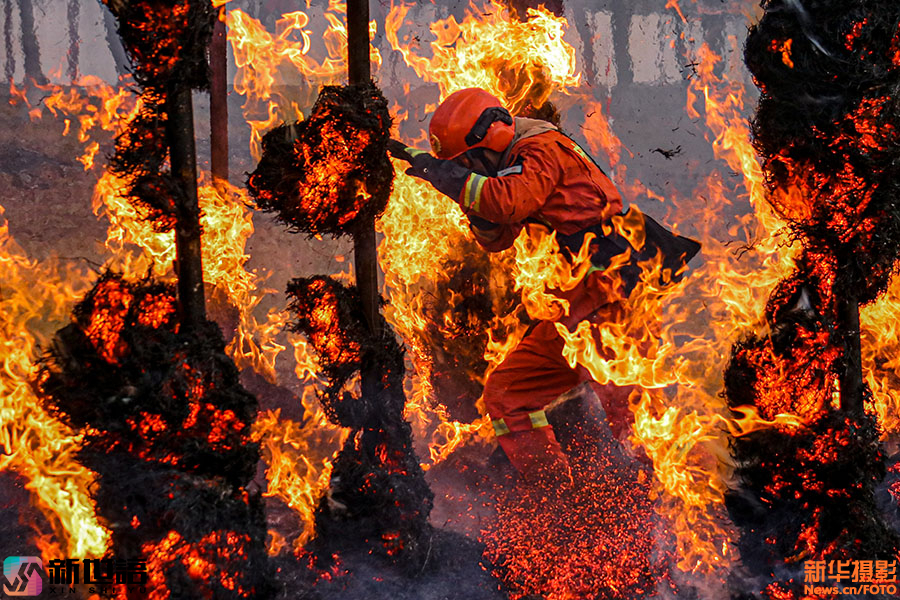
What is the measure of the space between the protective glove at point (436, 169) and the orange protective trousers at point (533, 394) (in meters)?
1.30

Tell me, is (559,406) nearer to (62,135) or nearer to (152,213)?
(152,213)

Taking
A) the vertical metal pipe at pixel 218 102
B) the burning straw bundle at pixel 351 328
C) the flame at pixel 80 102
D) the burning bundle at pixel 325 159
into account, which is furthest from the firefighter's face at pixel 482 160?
the flame at pixel 80 102

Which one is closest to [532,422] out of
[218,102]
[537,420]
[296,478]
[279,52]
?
[537,420]

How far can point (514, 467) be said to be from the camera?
5.60m

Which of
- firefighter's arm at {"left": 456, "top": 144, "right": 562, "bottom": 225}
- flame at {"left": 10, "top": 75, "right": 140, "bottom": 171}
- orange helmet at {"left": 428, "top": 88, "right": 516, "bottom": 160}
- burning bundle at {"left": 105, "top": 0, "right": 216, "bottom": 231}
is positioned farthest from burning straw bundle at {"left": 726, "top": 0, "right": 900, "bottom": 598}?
flame at {"left": 10, "top": 75, "right": 140, "bottom": 171}

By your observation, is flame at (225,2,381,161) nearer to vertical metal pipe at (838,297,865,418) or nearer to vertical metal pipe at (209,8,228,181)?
vertical metal pipe at (209,8,228,181)

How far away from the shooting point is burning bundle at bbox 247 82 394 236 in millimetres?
3809

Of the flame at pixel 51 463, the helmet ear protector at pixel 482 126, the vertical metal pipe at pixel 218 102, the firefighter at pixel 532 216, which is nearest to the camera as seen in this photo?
the flame at pixel 51 463

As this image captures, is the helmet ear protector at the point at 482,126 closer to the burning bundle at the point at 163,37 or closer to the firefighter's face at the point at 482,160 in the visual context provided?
the firefighter's face at the point at 482,160

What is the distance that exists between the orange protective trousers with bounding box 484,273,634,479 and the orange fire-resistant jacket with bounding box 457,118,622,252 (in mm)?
772

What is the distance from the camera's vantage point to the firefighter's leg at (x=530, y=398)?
519cm

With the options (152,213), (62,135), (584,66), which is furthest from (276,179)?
(584,66)
